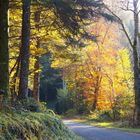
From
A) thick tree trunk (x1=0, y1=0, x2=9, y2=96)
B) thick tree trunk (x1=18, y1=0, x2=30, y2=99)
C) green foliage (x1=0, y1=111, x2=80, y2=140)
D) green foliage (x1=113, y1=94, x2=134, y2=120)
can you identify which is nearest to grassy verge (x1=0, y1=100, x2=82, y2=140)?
green foliage (x1=0, y1=111, x2=80, y2=140)

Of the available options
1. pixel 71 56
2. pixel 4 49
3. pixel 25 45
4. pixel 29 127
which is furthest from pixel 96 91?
pixel 29 127

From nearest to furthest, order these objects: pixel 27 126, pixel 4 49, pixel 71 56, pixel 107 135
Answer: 1. pixel 27 126
2. pixel 4 49
3. pixel 107 135
4. pixel 71 56

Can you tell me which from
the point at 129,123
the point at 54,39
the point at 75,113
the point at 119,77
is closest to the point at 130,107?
the point at 129,123

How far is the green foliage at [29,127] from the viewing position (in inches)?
418

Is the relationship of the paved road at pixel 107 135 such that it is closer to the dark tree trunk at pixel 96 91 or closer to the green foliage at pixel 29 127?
the green foliage at pixel 29 127

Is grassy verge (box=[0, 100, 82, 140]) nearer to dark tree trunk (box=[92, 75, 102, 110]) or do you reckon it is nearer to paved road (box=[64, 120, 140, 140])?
paved road (box=[64, 120, 140, 140])

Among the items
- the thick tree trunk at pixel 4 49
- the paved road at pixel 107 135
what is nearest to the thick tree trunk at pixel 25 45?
the thick tree trunk at pixel 4 49

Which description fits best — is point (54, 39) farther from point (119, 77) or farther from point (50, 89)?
point (50, 89)

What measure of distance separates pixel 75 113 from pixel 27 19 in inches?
1692

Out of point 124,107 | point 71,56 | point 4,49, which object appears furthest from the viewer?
point 124,107

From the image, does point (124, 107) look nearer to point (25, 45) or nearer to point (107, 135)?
point (107, 135)

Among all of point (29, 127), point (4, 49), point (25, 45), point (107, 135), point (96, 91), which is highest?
point (25, 45)

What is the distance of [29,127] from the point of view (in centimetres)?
1170

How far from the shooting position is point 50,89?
2916 inches
